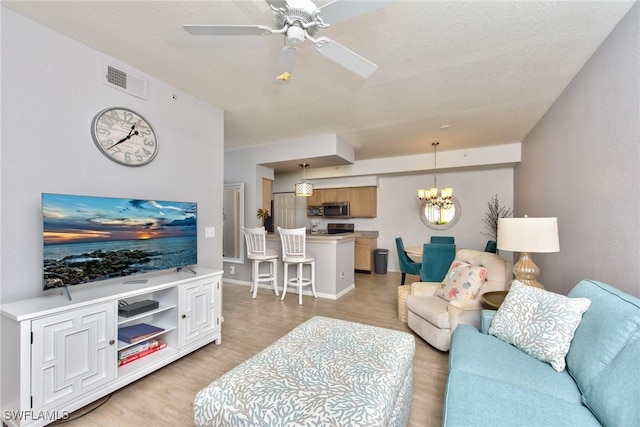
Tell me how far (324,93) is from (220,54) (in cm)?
108

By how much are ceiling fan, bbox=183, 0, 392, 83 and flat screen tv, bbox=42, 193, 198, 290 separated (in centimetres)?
147

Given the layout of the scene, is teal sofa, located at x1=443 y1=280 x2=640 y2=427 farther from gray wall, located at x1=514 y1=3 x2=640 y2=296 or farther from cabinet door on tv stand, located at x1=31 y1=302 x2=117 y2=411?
cabinet door on tv stand, located at x1=31 y1=302 x2=117 y2=411

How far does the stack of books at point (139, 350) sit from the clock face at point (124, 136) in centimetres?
156

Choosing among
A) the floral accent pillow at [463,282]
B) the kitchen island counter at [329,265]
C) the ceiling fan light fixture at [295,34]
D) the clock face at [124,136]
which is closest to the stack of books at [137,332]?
the clock face at [124,136]

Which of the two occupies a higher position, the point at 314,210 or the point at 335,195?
the point at 335,195

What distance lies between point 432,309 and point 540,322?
1.06 meters

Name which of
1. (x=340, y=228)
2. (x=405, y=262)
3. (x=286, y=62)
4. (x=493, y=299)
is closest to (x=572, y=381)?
(x=493, y=299)

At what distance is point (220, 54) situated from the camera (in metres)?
2.14

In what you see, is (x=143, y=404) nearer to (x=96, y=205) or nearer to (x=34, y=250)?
(x=34, y=250)

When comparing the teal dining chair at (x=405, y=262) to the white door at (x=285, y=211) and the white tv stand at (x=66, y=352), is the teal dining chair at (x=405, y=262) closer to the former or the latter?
the white door at (x=285, y=211)

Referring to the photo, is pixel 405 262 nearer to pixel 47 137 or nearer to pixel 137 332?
pixel 137 332

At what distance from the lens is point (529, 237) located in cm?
212

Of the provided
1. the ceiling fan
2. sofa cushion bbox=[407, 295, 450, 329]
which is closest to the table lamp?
sofa cushion bbox=[407, 295, 450, 329]

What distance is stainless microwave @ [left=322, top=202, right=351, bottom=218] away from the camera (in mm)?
6539
